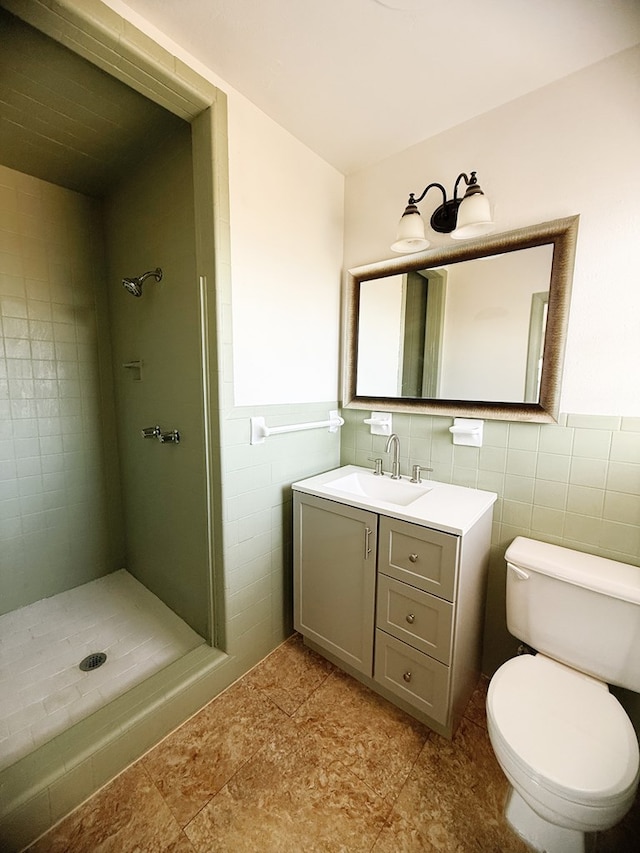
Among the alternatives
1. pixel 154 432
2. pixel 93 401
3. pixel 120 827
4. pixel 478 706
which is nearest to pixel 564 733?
pixel 478 706

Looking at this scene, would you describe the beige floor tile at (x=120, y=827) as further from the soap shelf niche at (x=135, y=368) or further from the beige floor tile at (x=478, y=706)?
the soap shelf niche at (x=135, y=368)

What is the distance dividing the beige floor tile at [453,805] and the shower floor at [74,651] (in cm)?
103

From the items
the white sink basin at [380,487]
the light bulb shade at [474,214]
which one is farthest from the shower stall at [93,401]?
the light bulb shade at [474,214]

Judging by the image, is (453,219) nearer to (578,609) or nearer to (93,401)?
(578,609)

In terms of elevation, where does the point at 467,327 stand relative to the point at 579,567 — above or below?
above

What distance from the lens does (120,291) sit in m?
2.02

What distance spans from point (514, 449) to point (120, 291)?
227cm

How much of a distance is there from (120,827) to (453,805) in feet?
3.44

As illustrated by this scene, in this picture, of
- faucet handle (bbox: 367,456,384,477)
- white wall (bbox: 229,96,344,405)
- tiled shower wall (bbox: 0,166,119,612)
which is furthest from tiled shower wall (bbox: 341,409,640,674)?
tiled shower wall (bbox: 0,166,119,612)

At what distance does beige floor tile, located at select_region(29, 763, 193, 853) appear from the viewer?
3.27ft

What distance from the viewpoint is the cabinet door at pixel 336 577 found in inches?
55.6

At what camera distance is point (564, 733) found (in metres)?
0.94

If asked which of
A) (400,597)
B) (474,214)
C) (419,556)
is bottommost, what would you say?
(400,597)

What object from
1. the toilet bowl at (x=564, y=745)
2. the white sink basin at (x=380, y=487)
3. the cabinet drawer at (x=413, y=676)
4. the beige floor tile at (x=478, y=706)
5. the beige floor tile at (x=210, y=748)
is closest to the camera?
the toilet bowl at (x=564, y=745)
